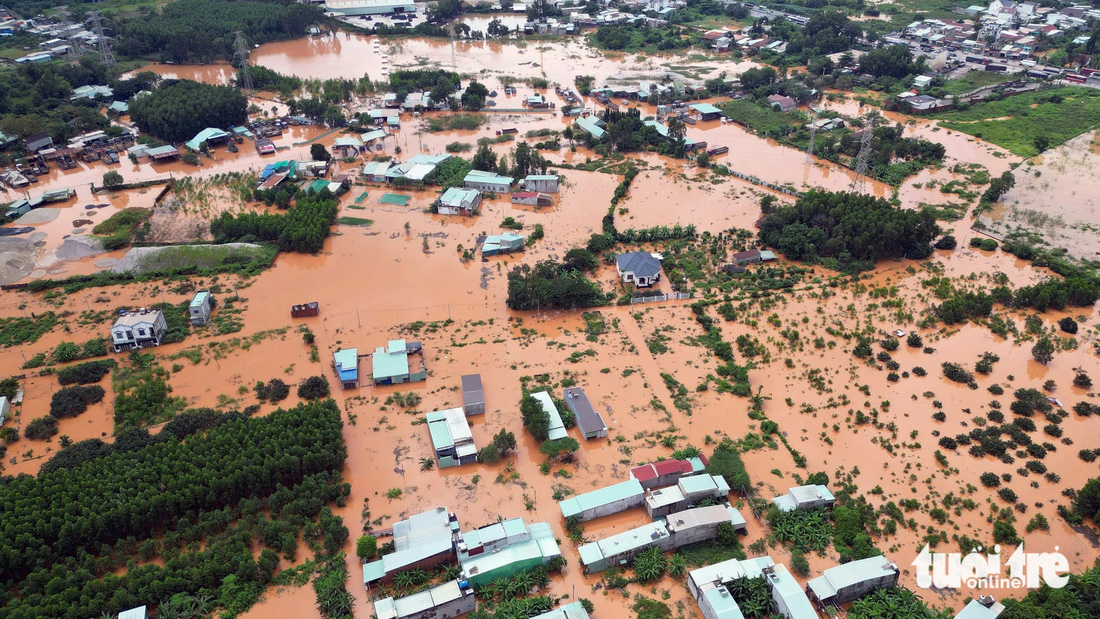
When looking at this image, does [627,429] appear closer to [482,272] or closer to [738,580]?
[738,580]

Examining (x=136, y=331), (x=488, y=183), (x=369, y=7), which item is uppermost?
(x=369, y=7)

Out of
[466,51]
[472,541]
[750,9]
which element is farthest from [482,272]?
[750,9]

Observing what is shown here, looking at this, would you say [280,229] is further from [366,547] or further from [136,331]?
[366,547]

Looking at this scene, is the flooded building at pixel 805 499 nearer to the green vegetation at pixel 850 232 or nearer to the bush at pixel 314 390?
the green vegetation at pixel 850 232

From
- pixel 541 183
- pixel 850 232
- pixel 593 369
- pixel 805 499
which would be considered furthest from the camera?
pixel 541 183

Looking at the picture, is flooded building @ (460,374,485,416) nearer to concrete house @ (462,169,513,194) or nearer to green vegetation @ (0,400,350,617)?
green vegetation @ (0,400,350,617)

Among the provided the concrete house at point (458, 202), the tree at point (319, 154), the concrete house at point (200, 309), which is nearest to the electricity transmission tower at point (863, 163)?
the concrete house at point (458, 202)

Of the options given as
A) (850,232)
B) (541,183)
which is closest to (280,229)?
(541,183)
